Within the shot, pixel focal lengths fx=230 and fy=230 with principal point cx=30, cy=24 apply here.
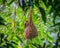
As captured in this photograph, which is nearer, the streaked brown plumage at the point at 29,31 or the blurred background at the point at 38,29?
the streaked brown plumage at the point at 29,31

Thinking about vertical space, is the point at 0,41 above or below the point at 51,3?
below

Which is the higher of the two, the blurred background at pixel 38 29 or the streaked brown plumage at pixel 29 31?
the blurred background at pixel 38 29

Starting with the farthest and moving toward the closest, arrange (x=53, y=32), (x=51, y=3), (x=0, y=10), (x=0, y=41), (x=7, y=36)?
(x=0, y=10)
(x=53, y=32)
(x=7, y=36)
(x=0, y=41)
(x=51, y=3)

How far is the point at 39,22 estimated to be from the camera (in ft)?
7.63

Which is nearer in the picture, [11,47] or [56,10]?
[56,10]

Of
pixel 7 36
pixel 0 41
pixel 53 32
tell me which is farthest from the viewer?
pixel 53 32

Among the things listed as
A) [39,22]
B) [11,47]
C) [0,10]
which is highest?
[0,10]

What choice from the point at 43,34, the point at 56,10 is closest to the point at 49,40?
the point at 43,34

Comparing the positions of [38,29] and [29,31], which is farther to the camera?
[38,29]

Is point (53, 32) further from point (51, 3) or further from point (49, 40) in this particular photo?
point (51, 3)

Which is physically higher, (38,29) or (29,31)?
(38,29)

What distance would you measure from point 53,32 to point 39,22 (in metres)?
0.18

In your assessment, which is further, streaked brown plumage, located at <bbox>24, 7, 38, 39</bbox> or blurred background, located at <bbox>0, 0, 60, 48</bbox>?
blurred background, located at <bbox>0, 0, 60, 48</bbox>

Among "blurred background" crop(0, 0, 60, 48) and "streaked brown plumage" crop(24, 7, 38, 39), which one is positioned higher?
"blurred background" crop(0, 0, 60, 48)
